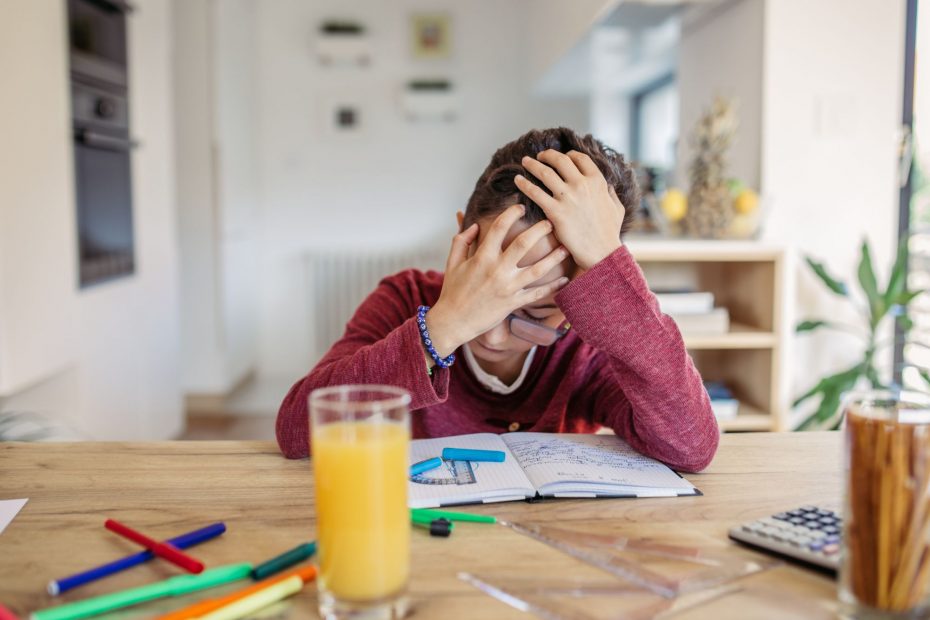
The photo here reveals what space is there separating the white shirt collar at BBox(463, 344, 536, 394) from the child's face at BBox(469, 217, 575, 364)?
1cm

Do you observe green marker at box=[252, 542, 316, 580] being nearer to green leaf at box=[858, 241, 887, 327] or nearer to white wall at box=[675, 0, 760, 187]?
green leaf at box=[858, 241, 887, 327]

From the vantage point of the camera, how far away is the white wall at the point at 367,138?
532 centimetres

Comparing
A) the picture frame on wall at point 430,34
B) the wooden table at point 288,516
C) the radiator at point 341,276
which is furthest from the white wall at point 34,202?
the picture frame on wall at point 430,34

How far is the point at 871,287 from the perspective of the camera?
229 centimetres

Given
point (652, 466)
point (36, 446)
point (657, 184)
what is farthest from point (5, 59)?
point (657, 184)

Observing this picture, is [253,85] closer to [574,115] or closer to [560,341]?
[574,115]

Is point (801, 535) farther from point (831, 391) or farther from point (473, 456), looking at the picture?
point (831, 391)

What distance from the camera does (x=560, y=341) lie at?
134 centimetres

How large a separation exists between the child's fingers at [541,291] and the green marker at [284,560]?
0.42 metres

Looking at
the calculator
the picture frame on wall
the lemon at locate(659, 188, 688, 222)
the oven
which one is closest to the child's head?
the calculator

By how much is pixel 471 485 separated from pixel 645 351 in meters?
0.27

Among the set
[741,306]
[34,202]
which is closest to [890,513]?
[741,306]

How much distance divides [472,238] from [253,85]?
14.9ft

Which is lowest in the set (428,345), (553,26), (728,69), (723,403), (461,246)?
(723,403)
